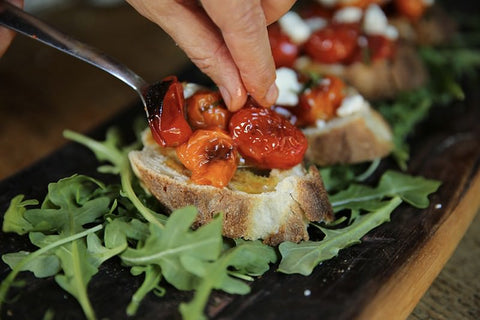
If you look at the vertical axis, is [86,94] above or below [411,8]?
below

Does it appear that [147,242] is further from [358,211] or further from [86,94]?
[86,94]

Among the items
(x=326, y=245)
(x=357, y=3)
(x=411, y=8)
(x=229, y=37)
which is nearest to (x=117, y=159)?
(x=229, y=37)

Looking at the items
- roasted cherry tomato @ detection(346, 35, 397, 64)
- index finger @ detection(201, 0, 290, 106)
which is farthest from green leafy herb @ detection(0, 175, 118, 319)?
roasted cherry tomato @ detection(346, 35, 397, 64)

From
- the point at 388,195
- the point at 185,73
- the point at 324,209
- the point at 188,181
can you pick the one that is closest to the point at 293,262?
the point at 324,209

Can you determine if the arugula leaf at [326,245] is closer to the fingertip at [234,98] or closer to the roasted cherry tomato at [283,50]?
the fingertip at [234,98]

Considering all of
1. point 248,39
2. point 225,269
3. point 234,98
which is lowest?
point 225,269

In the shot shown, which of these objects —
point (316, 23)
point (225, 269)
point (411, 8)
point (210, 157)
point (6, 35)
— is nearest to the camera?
point (225, 269)

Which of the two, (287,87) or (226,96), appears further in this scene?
(287,87)
